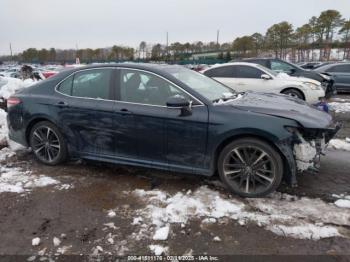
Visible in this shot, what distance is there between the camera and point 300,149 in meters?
3.84

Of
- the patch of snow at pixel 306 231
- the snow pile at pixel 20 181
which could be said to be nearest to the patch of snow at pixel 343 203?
the patch of snow at pixel 306 231

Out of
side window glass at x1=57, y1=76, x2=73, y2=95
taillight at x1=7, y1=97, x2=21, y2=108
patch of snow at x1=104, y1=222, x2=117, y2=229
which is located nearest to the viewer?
patch of snow at x1=104, y1=222, x2=117, y2=229

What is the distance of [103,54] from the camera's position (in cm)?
9906

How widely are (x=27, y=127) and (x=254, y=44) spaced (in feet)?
199

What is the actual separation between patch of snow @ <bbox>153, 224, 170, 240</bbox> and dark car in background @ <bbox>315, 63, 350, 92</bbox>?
531 inches

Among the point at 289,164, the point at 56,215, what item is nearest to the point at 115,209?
the point at 56,215

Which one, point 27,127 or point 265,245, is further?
point 27,127

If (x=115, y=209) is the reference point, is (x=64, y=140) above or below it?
above

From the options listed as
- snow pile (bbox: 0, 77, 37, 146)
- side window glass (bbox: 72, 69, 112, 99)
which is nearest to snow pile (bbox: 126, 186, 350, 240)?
side window glass (bbox: 72, 69, 112, 99)

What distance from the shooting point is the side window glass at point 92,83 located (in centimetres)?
473

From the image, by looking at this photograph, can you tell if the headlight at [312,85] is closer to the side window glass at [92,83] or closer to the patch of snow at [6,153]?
the side window glass at [92,83]

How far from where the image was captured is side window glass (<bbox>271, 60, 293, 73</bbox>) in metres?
12.8

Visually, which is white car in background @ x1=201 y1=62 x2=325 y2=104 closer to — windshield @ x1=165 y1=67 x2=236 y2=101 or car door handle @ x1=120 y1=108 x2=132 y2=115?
windshield @ x1=165 y1=67 x2=236 y2=101

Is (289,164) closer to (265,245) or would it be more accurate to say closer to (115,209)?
(265,245)
